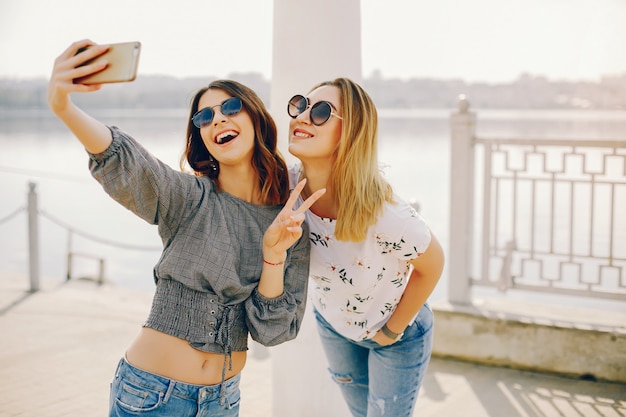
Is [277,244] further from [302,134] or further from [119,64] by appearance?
[119,64]

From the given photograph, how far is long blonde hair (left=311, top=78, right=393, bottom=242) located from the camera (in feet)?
7.98

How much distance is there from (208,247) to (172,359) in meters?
0.36

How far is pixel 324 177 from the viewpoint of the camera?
2.57 metres

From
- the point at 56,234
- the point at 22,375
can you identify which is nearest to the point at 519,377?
the point at 22,375

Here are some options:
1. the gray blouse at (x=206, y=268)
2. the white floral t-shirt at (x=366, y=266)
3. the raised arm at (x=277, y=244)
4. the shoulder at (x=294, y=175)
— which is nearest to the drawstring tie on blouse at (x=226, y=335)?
the gray blouse at (x=206, y=268)

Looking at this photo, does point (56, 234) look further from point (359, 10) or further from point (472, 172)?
point (359, 10)

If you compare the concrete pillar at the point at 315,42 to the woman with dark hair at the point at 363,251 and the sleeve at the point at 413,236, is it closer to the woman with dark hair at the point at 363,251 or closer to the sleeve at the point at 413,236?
the woman with dark hair at the point at 363,251

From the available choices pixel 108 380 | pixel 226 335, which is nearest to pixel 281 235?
pixel 226 335

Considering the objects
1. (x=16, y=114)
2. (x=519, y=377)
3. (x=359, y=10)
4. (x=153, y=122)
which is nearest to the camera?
(x=359, y=10)

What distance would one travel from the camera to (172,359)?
7.10 ft

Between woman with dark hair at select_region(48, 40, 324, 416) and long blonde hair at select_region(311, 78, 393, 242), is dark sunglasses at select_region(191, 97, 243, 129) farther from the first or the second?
long blonde hair at select_region(311, 78, 393, 242)

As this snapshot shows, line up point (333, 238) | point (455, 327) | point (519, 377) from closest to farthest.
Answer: point (333, 238) → point (519, 377) → point (455, 327)

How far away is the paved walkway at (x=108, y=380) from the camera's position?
4.41 metres

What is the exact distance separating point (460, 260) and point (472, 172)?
68cm
